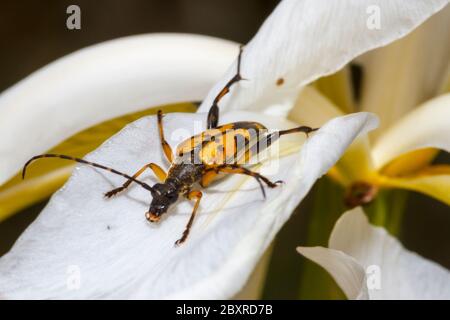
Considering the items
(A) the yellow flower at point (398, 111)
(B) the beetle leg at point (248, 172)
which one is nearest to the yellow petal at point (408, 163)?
(A) the yellow flower at point (398, 111)

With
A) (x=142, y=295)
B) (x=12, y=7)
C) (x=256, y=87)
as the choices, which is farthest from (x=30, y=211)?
(x=142, y=295)

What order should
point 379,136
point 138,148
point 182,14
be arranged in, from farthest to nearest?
point 182,14, point 379,136, point 138,148

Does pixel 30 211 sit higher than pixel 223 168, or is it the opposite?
pixel 223 168

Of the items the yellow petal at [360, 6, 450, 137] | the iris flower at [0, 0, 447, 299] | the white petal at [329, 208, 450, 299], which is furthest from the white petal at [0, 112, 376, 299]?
the yellow petal at [360, 6, 450, 137]

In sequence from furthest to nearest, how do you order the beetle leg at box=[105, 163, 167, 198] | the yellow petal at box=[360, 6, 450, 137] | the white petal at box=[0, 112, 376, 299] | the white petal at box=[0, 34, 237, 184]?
the yellow petal at box=[360, 6, 450, 137] < the white petal at box=[0, 34, 237, 184] < the beetle leg at box=[105, 163, 167, 198] < the white petal at box=[0, 112, 376, 299]

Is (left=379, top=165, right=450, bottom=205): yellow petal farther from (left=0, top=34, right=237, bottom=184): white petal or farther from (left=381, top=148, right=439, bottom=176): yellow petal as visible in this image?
(left=0, top=34, right=237, bottom=184): white petal

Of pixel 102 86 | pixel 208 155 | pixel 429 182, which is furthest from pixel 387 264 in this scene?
pixel 102 86

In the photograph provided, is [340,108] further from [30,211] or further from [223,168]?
[30,211]
